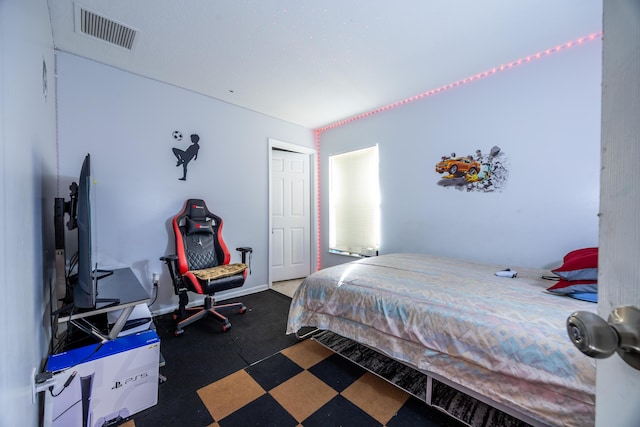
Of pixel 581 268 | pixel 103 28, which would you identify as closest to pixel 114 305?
pixel 103 28

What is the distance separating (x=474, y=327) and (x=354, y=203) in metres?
2.84

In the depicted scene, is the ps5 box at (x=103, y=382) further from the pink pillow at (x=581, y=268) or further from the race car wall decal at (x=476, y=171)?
the race car wall decal at (x=476, y=171)

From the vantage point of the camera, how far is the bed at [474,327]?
3.26 feet

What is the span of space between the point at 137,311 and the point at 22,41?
Result: 1751mm

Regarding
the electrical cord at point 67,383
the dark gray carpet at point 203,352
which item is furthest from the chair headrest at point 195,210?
the electrical cord at point 67,383

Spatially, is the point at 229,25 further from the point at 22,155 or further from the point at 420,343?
the point at 420,343

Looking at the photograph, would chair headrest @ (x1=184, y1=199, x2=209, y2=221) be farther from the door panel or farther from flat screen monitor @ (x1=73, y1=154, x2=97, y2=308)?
flat screen monitor @ (x1=73, y1=154, x2=97, y2=308)

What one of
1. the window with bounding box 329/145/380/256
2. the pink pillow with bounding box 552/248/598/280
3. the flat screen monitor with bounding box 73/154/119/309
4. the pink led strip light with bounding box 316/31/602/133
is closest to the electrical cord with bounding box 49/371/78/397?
the flat screen monitor with bounding box 73/154/119/309

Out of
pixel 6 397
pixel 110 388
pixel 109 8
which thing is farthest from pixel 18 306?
pixel 109 8

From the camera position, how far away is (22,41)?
1.05 meters

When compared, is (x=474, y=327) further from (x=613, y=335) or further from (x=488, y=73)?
(x=488, y=73)

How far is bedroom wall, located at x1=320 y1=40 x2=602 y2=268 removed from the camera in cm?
206

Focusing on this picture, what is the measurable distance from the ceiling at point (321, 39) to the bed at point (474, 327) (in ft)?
6.33

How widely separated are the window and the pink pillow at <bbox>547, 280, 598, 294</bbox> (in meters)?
2.06
